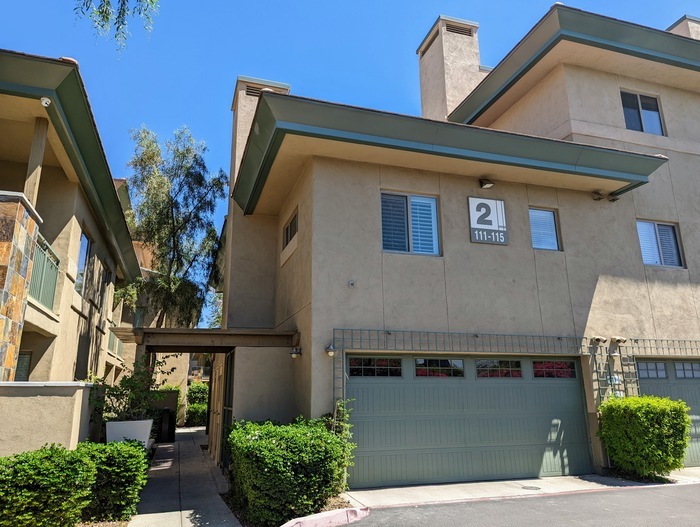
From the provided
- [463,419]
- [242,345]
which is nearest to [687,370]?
[463,419]

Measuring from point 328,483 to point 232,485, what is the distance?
2888 millimetres

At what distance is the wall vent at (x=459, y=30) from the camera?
62.7ft

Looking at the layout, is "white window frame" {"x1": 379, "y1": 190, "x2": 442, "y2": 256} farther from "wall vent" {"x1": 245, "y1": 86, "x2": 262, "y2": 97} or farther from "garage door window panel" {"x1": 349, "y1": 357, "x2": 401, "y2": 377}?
"wall vent" {"x1": 245, "y1": 86, "x2": 262, "y2": 97}

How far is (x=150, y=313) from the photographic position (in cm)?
2284

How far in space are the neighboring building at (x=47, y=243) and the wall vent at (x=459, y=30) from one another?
13228mm

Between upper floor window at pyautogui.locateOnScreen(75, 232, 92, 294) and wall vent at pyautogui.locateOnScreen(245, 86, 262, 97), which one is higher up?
wall vent at pyautogui.locateOnScreen(245, 86, 262, 97)

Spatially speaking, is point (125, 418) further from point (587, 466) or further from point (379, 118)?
point (587, 466)

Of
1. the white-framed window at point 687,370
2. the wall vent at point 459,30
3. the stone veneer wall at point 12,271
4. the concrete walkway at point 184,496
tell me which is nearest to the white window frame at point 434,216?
the concrete walkway at point 184,496

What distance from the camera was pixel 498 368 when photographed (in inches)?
437

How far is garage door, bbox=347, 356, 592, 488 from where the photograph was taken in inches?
391

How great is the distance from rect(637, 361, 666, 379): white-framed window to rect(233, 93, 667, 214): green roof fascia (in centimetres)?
422

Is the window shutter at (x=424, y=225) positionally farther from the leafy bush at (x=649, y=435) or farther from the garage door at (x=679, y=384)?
the garage door at (x=679, y=384)

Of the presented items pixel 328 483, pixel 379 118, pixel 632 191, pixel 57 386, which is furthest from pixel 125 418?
pixel 632 191

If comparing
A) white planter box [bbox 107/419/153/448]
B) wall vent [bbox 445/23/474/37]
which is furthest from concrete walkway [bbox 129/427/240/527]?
wall vent [bbox 445/23/474/37]
